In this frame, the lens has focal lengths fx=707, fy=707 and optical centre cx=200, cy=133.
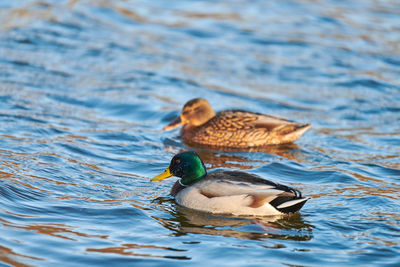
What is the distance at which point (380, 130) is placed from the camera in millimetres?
11461

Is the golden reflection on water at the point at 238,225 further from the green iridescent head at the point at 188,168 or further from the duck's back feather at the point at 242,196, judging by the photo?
the green iridescent head at the point at 188,168

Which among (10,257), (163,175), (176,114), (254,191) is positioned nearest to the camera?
(10,257)

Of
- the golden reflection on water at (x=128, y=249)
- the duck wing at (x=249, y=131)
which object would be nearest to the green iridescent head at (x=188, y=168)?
the golden reflection on water at (x=128, y=249)

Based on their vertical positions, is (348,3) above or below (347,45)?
above

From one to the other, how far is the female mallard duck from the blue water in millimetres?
151

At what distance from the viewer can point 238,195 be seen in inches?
285

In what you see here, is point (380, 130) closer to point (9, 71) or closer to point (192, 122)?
point (192, 122)

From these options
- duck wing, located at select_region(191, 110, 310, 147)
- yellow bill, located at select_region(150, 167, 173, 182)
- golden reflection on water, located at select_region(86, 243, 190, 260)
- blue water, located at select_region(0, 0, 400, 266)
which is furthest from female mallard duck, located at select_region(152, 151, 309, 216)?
duck wing, located at select_region(191, 110, 310, 147)

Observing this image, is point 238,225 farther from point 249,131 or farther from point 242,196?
point 249,131

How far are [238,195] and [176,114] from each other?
16.0 ft

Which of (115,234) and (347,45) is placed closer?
(115,234)

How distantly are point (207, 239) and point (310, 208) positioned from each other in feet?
4.78

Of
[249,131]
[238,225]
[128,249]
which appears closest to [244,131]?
[249,131]

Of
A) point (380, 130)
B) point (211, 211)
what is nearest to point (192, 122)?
point (380, 130)
